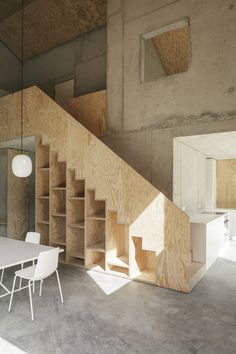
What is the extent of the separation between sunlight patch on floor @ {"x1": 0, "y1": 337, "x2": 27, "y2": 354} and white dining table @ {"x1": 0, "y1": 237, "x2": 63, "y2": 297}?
0.70m

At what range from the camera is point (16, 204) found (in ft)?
24.2

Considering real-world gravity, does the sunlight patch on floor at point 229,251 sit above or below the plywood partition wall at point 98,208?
below

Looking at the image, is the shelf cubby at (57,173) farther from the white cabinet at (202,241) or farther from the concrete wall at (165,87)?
the white cabinet at (202,241)

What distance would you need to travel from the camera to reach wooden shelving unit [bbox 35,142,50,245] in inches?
223

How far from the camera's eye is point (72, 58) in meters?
7.44

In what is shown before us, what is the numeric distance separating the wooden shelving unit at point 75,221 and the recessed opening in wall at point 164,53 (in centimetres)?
262

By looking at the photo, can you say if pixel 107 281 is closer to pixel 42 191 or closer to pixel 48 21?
pixel 42 191

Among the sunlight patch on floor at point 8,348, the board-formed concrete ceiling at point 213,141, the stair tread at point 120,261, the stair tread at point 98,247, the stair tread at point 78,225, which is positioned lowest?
the sunlight patch on floor at point 8,348

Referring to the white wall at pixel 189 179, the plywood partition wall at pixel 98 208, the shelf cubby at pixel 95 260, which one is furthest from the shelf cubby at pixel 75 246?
the white wall at pixel 189 179

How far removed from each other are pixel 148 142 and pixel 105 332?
11.6 ft

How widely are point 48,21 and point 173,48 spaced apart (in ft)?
11.8

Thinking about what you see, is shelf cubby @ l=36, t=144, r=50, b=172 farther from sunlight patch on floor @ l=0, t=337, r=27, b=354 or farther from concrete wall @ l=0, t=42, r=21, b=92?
concrete wall @ l=0, t=42, r=21, b=92

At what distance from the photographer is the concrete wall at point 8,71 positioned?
326 inches

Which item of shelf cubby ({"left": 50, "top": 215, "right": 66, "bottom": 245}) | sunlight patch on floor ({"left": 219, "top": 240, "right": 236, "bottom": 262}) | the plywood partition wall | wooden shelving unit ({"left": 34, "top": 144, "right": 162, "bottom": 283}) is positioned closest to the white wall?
sunlight patch on floor ({"left": 219, "top": 240, "right": 236, "bottom": 262})
